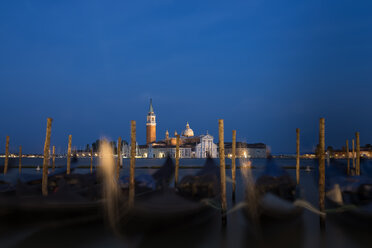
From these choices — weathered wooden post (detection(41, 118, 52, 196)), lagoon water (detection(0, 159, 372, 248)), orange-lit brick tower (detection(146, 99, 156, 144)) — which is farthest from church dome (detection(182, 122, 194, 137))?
lagoon water (detection(0, 159, 372, 248))

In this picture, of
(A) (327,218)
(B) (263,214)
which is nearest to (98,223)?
(B) (263,214)

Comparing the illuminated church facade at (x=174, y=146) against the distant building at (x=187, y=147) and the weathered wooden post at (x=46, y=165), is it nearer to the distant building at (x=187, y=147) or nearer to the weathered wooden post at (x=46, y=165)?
the distant building at (x=187, y=147)

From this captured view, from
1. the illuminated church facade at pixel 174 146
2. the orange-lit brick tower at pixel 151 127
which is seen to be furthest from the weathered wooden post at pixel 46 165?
the orange-lit brick tower at pixel 151 127

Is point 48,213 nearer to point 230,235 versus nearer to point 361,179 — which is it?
point 230,235

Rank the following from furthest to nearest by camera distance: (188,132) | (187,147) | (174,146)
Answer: (188,132) < (187,147) < (174,146)

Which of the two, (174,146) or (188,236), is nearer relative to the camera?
(188,236)

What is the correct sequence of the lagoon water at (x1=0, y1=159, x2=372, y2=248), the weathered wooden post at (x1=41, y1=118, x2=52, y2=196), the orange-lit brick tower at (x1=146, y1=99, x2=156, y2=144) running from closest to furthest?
1. the lagoon water at (x1=0, y1=159, x2=372, y2=248)
2. the weathered wooden post at (x1=41, y1=118, x2=52, y2=196)
3. the orange-lit brick tower at (x1=146, y1=99, x2=156, y2=144)

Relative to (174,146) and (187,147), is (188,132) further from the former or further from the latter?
(174,146)

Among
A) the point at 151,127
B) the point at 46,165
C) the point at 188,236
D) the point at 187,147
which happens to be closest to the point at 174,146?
the point at 187,147

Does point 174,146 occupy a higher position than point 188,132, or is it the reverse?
point 188,132

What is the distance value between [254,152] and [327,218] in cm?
7934

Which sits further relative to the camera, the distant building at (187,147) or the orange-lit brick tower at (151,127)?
the orange-lit brick tower at (151,127)

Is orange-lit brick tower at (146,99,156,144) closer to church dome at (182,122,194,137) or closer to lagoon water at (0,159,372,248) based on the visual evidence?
church dome at (182,122,194,137)

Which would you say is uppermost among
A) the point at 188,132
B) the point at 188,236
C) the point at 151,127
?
the point at 151,127
